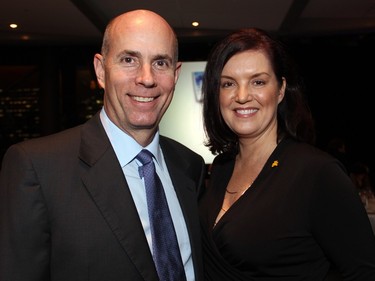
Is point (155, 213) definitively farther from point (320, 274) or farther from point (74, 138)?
point (320, 274)

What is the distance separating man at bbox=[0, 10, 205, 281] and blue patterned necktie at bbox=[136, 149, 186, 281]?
3 cm

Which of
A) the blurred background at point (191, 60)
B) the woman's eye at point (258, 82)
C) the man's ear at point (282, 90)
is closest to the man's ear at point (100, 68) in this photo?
the woman's eye at point (258, 82)

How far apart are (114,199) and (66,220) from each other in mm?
168

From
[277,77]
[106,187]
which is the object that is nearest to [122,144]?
[106,187]

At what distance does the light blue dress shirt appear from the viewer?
1.58 metres

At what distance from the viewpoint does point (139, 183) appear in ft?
5.27

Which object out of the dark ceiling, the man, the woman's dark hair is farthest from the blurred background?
the man

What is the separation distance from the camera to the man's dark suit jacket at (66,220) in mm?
1345

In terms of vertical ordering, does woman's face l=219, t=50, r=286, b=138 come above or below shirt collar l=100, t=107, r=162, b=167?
above

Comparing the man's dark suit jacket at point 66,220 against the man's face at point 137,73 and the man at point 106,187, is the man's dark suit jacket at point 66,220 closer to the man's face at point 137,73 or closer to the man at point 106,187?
the man at point 106,187

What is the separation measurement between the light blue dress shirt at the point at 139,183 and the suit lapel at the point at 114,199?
72 millimetres

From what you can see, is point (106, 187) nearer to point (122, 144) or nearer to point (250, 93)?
point (122, 144)

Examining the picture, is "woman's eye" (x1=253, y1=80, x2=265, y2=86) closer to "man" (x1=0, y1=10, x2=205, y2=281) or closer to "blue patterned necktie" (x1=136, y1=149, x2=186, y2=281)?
"man" (x1=0, y1=10, x2=205, y2=281)

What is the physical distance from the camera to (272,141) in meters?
2.03
